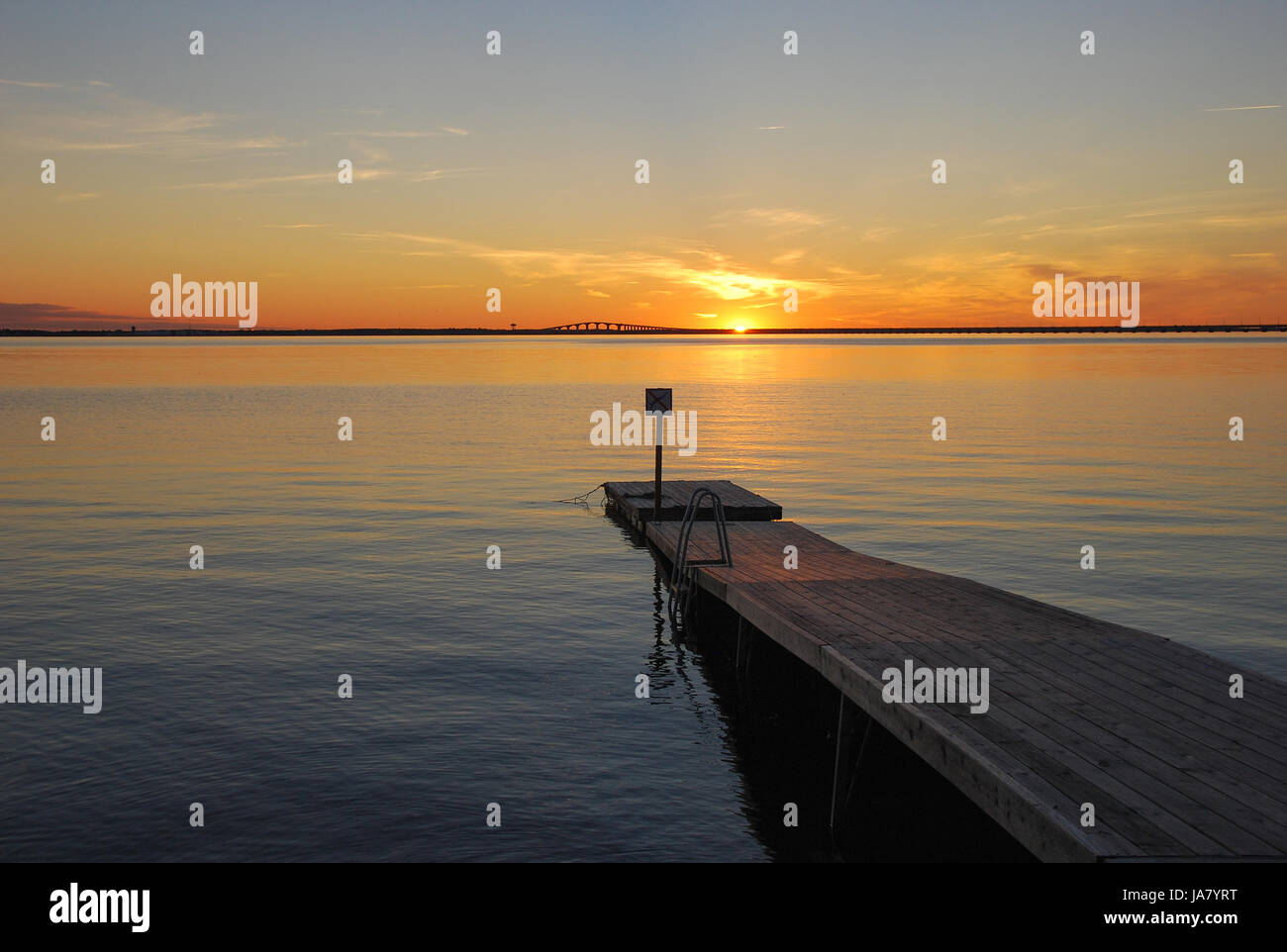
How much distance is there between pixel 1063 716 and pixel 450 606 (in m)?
12.4

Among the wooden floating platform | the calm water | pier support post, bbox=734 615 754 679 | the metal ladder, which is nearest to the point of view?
the calm water

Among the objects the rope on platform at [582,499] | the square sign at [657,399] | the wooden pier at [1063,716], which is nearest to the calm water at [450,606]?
the rope on platform at [582,499]

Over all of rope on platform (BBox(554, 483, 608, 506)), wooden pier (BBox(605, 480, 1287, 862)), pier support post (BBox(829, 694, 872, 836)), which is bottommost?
pier support post (BBox(829, 694, 872, 836))

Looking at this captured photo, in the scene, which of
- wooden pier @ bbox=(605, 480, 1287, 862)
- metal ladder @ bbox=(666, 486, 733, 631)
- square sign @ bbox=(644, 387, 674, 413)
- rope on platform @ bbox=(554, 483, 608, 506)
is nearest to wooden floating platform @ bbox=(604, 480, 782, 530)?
rope on platform @ bbox=(554, 483, 608, 506)

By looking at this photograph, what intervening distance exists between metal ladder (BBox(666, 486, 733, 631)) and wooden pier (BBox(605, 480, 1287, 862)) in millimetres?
2377

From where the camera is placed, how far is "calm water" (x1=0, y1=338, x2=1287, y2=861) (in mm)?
11094

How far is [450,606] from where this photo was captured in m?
19.7

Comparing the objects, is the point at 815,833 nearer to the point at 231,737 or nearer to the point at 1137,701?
the point at 1137,701

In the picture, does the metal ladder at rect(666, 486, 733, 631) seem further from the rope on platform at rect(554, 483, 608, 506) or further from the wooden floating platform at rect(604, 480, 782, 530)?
the rope on platform at rect(554, 483, 608, 506)

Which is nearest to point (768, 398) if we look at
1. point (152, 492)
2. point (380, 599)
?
point (152, 492)

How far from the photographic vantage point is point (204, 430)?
52.9 m

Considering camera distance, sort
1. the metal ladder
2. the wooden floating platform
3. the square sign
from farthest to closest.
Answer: the wooden floating platform < the square sign < the metal ladder

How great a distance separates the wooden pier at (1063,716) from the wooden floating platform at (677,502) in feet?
31.4

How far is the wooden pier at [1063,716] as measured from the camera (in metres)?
7.09
